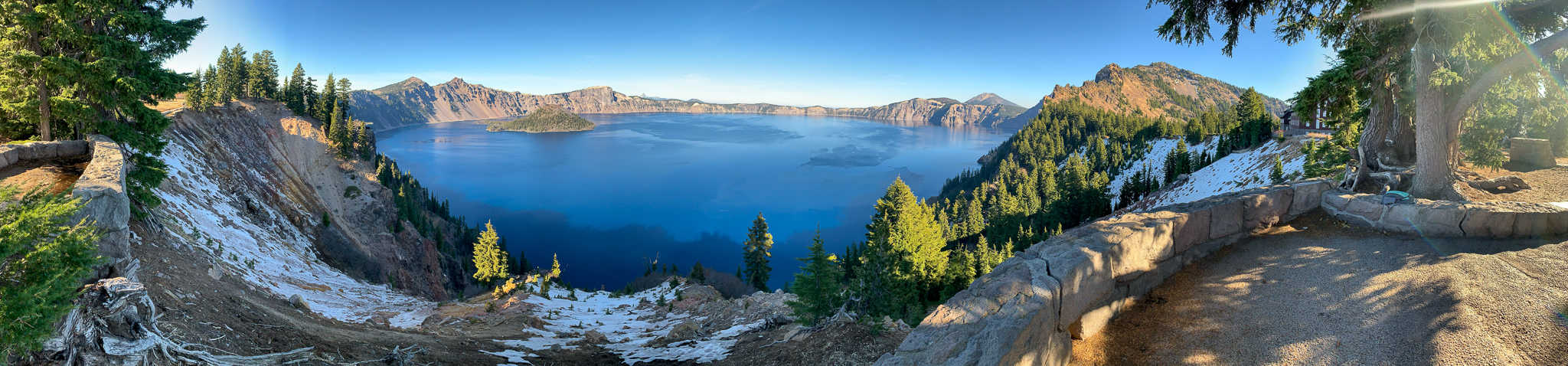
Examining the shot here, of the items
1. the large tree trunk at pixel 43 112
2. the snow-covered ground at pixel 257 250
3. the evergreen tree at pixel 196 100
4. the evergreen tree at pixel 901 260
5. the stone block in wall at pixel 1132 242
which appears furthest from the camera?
the evergreen tree at pixel 196 100

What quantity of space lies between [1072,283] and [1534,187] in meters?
15.9

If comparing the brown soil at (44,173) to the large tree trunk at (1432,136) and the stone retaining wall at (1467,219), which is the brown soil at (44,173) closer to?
the stone retaining wall at (1467,219)

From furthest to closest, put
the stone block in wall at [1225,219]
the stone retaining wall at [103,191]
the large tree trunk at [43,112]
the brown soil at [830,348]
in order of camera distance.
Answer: the large tree trunk at [43,112] → the brown soil at [830,348] → the stone block in wall at [1225,219] → the stone retaining wall at [103,191]

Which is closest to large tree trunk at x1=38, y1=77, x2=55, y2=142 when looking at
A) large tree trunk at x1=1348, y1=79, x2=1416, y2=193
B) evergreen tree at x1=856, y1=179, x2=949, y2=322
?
evergreen tree at x1=856, y1=179, x2=949, y2=322

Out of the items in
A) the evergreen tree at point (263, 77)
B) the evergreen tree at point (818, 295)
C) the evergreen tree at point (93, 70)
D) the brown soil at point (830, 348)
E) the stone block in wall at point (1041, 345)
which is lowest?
the evergreen tree at point (818, 295)

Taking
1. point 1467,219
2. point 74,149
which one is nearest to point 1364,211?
point 1467,219

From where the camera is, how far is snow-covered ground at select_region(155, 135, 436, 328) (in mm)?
16891

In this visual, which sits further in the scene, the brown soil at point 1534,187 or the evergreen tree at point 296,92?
the evergreen tree at point 296,92

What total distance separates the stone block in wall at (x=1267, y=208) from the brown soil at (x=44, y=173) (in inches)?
825

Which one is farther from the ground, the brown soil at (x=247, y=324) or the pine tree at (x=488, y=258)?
the brown soil at (x=247, y=324)

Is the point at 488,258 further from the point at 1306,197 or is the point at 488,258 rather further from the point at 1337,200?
the point at 1337,200

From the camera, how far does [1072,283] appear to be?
6.73 meters

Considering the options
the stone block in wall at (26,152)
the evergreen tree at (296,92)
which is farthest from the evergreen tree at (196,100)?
the stone block in wall at (26,152)

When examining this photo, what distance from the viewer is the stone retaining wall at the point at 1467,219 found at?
8141 mm
